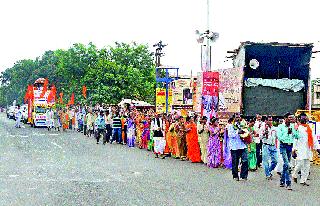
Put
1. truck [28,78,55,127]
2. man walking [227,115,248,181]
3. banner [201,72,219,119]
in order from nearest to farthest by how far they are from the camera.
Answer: man walking [227,115,248,181]
banner [201,72,219,119]
truck [28,78,55,127]

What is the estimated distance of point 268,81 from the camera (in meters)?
22.6

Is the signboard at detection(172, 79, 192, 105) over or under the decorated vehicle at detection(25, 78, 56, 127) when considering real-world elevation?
over

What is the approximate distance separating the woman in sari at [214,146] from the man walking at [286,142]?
4.24 m

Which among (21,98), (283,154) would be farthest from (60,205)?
(21,98)

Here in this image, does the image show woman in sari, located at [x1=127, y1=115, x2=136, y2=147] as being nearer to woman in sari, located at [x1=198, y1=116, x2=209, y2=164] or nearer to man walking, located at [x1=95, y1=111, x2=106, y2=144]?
man walking, located at [x1=95, y1=111, x2=106, y2=144]

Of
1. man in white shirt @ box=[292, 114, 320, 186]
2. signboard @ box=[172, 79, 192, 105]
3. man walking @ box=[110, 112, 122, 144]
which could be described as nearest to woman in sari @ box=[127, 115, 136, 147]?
man walking @ box=[110, 112, 122, 144]

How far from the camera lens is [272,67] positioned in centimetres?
2281

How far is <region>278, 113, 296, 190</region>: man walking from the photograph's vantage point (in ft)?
42.1

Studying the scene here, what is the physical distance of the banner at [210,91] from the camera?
19.3m

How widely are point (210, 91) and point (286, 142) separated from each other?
21.3 ft

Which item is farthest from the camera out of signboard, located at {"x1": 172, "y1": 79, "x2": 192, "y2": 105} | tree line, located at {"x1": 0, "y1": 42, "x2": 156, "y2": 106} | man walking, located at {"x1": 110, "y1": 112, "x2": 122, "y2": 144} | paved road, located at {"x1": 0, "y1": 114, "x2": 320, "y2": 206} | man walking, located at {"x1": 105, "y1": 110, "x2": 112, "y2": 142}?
signboard, located at {"x1": 172, "y1": 79, "x2": 192, "y2": 105}

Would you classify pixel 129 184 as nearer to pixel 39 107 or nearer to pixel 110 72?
pixel 39 107

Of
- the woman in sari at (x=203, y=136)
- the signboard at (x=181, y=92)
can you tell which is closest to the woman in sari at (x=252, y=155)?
the woman in sari at (x=203, y=136)

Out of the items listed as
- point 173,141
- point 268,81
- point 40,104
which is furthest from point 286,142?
point 40,104
